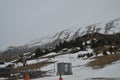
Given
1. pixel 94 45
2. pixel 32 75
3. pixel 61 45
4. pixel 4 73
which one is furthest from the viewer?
pixel 61 45

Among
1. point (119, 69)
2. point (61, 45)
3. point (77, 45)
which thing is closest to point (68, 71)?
point (119, 69)

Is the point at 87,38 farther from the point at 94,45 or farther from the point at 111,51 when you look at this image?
the point at 111,51

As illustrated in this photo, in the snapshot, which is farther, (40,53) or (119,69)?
(40,53)

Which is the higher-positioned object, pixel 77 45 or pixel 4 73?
pixel 77 45

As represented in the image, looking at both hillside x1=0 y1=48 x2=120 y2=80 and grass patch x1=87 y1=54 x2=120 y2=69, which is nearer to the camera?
hillside x1=0 y1=48 x2=120 y2=80

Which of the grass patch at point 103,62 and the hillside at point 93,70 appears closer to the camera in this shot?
the hillside at point 93,70

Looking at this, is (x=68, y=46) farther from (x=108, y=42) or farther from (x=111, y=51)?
(x=111, y=51)

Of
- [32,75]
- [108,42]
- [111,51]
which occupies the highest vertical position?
[108,42]

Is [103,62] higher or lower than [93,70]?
higher

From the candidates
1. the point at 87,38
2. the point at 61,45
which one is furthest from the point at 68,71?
the point at 87,38

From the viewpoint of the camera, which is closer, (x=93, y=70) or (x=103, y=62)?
(x=93, y=70)

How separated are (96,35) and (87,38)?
17.7 ft

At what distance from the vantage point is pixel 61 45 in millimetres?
120250

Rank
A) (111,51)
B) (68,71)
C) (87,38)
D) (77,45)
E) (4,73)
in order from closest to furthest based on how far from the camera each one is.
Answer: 1. (68,71)
2. (4,73)
3. (111,51)
4. (77,45)
5. (87,38)
